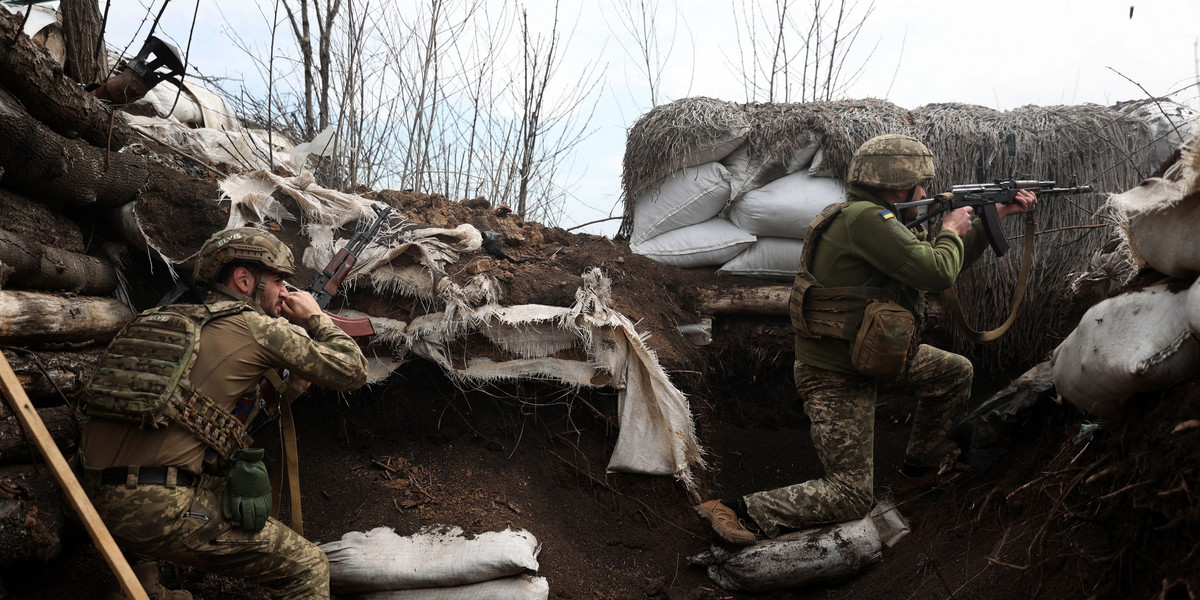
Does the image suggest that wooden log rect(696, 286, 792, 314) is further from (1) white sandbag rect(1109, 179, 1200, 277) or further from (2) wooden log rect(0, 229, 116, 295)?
(2) wooden log rect(0, 229, 116, 295)

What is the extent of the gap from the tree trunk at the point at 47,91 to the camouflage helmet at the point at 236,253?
70cm

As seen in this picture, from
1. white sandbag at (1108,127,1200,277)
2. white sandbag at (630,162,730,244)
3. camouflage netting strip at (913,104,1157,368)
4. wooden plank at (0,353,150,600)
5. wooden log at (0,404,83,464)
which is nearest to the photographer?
wooden plank at (0,353,150,600)

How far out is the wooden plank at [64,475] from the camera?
1.90 meters

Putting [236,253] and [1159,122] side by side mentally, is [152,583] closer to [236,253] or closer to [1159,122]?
[236,253]

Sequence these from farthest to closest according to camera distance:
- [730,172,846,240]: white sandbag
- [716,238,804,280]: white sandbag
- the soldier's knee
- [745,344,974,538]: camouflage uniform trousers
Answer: [716,238,804,280]: white sandbag, [730,172,846,240]: white sandbag, the soldier's knee, [745,344,974,538]: camouflage uniform trousers

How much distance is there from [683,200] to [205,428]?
2.98 meters

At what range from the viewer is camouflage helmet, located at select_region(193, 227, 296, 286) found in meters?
2.73

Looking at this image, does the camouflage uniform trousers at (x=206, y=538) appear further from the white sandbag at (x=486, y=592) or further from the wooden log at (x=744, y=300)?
the wooden log at (x=744, y=300)

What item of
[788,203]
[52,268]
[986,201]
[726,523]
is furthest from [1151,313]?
[52,268]

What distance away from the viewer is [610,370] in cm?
373

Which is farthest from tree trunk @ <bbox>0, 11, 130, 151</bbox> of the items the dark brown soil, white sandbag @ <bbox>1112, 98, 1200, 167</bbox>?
white sandbag @ <bbox>1112, 98, 1200, 167</bbox>

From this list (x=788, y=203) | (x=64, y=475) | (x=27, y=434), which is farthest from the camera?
(x=788, y=203)

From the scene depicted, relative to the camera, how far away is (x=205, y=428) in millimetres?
2457

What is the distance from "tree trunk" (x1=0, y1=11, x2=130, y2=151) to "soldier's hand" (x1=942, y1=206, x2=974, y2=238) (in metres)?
3.37
